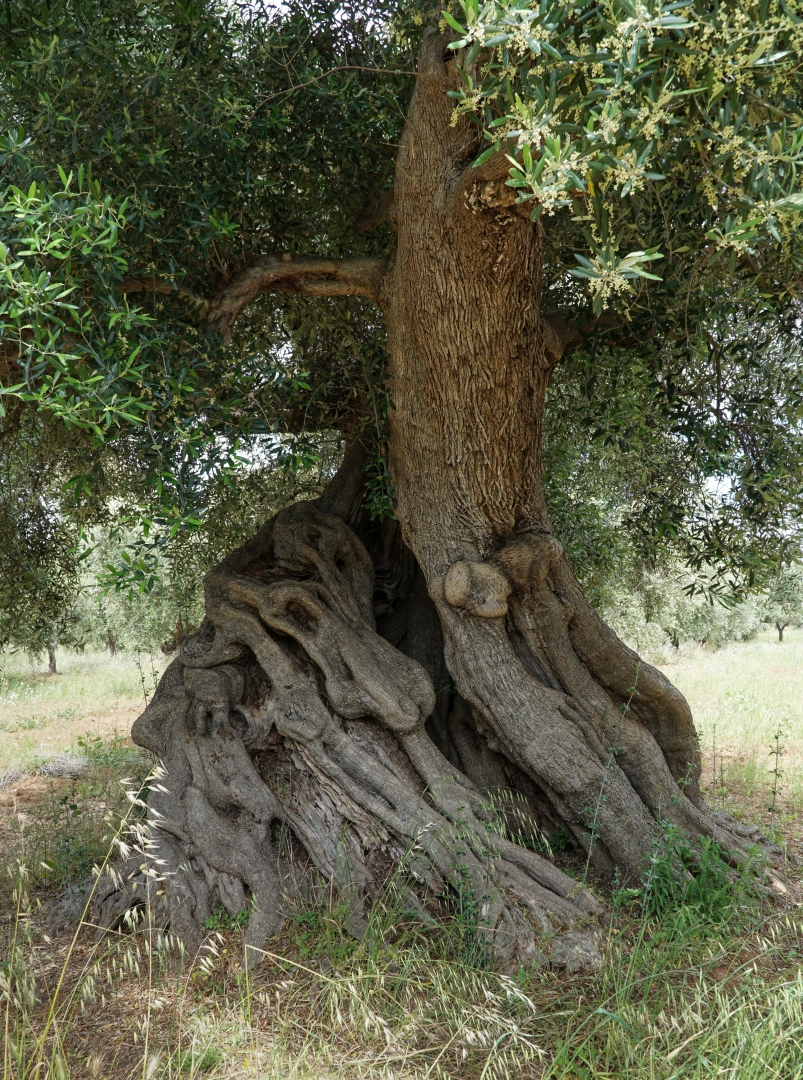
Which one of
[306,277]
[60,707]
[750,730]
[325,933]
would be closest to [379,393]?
[306,277]

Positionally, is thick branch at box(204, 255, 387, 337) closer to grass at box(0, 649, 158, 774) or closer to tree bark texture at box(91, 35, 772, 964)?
tree bark texture at box(91, 35, 772, 964)

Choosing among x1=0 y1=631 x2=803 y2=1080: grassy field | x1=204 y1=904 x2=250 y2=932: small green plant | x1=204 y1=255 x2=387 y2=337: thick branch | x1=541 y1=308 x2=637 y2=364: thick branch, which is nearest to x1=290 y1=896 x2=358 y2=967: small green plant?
x1=0 y1=631 x2=803 y2=1080: grassy field

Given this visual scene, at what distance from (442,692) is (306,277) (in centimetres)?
334

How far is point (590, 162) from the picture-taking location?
8.69 ft

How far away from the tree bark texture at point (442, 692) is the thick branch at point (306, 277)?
20 millimetres

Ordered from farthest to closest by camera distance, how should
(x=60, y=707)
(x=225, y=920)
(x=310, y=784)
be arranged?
1. (x=60, y=707)
2. (x=310, y=784)
3. (x=225, y=920)

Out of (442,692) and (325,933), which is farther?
(442,692)

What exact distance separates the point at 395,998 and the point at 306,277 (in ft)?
15.0

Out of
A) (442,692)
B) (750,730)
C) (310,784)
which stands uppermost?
(442,692)

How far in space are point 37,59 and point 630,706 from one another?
558 cm

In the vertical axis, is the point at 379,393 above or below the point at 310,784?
above

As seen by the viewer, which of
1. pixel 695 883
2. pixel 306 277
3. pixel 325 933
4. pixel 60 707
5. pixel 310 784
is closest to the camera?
pixel 325 933

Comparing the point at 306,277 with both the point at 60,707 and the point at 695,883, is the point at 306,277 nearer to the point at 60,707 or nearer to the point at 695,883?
the point at 695,883

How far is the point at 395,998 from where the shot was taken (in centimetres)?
340
